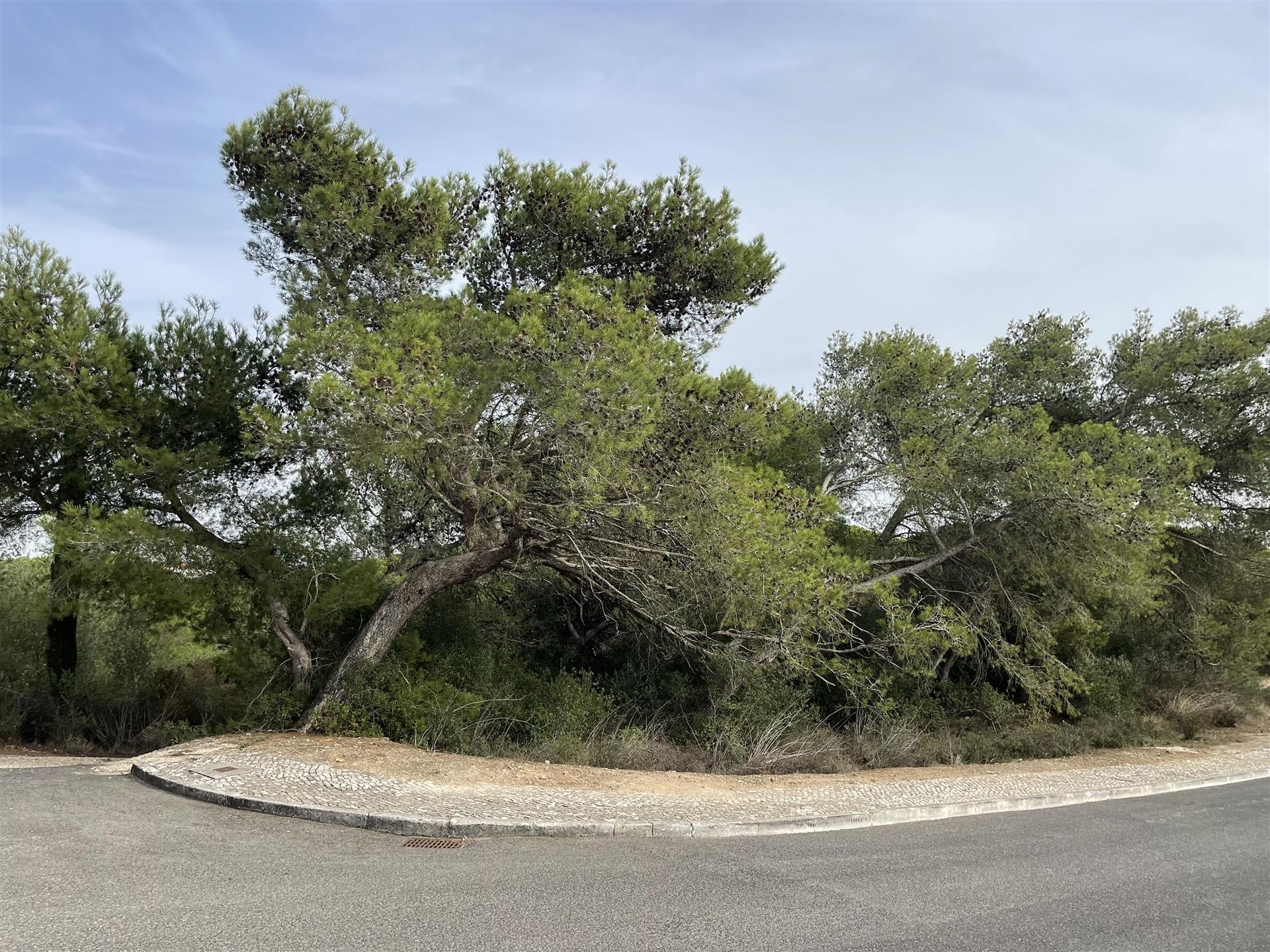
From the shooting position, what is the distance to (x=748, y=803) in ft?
27.0

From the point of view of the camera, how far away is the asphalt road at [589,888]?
4.41 m

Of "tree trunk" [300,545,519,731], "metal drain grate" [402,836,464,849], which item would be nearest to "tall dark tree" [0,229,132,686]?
A: "tree trunk" [300,545,519,731]

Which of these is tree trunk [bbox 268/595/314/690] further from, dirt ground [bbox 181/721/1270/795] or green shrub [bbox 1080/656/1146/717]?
green shrub [bbox 1080/656/1146/717]

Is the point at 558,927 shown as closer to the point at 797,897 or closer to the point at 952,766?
the point at 797,897

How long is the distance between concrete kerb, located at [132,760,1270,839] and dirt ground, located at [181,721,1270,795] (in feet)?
4.98

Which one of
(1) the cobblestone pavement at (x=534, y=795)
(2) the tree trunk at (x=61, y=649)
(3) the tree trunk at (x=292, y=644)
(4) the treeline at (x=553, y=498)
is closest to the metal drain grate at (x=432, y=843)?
(1) the cobblestone pavement at (x=534, y=795)

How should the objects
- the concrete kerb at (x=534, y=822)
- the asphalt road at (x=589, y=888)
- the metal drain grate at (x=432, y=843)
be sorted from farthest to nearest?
the concrete kerb at (x=534, y=822)
the metal drain grate at (x=432, y=843)
the asphalt road at (x=589, y=888)

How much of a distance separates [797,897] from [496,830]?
2.75 m

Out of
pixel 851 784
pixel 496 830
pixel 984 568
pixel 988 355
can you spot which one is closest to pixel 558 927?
pixel 496 830

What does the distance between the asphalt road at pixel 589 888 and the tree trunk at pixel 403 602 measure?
4.06 meters

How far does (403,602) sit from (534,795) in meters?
5.00

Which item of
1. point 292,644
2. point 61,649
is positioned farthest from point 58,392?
point 61,649

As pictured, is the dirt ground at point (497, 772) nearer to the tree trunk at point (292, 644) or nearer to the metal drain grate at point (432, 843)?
the tree trunk at point (292, 644)

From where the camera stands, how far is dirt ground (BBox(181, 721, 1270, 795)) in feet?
28.7
